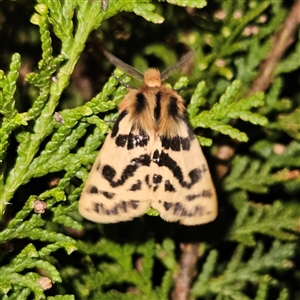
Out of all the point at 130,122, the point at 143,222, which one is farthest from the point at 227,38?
the point at 143,222

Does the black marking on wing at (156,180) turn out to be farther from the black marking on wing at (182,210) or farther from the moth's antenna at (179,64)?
the moth's antenna at (179,64)

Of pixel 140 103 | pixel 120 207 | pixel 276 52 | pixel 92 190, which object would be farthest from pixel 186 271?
pixel 276 52

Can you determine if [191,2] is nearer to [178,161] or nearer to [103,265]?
[178,161]

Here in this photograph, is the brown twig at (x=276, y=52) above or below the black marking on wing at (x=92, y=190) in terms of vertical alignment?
above

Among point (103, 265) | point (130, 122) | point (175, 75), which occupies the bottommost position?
point (103, 265)

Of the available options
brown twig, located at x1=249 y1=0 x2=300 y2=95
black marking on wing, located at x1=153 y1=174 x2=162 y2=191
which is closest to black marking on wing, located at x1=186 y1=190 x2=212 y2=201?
black marking on wing, located at x1=153 y1=174 x2=162 y2=191

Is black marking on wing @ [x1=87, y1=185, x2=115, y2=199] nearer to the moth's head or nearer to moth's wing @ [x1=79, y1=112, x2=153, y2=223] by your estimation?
moth's wing @ [x1=79, y1=112, x2=153, y2=223]

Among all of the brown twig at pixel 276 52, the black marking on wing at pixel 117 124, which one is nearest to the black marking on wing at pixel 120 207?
the black marking on wing at pixel 117 124
